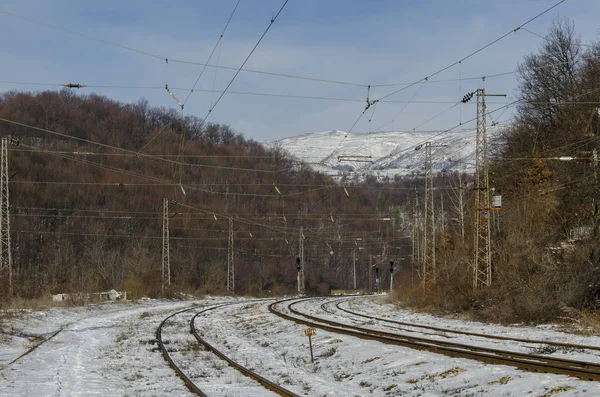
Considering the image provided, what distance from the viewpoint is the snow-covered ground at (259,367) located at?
1413 centimetres

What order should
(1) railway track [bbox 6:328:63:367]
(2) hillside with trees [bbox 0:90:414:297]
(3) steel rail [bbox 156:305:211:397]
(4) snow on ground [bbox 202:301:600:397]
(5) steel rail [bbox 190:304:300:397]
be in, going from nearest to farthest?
(4) snow on ground [bbox 202:301:600:397]
(5) steel rail [bbox 190:304:300:397]
(3) steel rail [bbox 156:305:211:397]
(1) railway track [bbox 6:328:63:367]
(2) hillside with trees [bbox 0:90:414:297]

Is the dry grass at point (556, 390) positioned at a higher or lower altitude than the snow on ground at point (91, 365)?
higher

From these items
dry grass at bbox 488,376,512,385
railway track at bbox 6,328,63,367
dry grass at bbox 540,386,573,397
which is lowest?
railway track at bbox 6,328,63,367

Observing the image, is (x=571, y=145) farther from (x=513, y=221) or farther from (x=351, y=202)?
(x=351, y=202)

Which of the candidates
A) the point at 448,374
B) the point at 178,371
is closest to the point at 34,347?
the point at 178,371

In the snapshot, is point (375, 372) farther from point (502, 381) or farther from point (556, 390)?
point (556, 390)

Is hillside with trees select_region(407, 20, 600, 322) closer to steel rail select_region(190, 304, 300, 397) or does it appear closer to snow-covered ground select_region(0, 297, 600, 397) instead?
snow-covered ground select_region(0, 297, 600, 397)

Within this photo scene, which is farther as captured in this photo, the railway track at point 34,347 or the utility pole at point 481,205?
the utility pole at point 481,205

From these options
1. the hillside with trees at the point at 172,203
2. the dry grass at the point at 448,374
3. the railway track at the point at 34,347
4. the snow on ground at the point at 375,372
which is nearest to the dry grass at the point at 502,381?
the snow on ground at the point at 375,372

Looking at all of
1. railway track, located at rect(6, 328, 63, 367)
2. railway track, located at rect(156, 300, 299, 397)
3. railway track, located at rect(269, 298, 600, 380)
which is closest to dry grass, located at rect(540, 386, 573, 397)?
railway track, located at rect(269, 298, 600, 380)

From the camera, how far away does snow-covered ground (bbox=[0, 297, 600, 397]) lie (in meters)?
14.1

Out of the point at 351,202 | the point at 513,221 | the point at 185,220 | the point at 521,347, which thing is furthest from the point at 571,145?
the point at 351,202

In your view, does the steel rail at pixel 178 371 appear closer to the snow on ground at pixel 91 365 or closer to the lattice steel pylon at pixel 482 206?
the snow on ground at pixel 91 365

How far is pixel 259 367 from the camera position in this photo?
18375 millimetres
